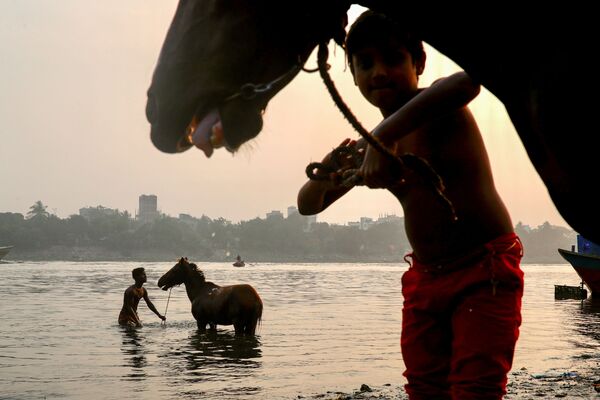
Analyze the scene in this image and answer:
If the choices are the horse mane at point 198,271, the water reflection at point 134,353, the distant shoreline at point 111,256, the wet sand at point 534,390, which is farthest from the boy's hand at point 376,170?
the distant shoreline at point 111,256

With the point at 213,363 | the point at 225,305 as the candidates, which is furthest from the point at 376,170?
the point at 225,305

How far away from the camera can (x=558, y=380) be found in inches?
304

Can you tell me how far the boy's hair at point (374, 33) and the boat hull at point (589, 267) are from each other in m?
21.5

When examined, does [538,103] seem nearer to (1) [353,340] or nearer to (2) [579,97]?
(2) [579,97]

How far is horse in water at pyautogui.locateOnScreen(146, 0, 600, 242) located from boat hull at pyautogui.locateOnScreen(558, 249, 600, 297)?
2217 centimetres

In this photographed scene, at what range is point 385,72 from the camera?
95.7 inches

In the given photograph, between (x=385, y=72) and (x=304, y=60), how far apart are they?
68 centimetres

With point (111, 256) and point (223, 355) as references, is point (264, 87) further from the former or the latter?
point (111, 256)

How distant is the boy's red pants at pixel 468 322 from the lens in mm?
2357

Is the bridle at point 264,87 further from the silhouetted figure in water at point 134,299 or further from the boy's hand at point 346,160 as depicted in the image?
the silhouetted figure in water at point 134,299

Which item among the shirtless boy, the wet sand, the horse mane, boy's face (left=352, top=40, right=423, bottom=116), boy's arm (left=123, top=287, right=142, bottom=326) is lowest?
the wet sand

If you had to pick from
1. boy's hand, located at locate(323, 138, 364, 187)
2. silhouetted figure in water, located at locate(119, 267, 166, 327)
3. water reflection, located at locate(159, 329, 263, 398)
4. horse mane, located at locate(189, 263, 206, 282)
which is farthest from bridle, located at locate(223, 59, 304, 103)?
horse mane, located at locate(189, 263, 206, 282)

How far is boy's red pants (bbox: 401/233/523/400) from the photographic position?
236 centimetres

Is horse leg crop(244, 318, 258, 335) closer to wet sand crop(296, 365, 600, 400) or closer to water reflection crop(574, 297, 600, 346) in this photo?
wet sand crop(296, 365, 600, 400)
